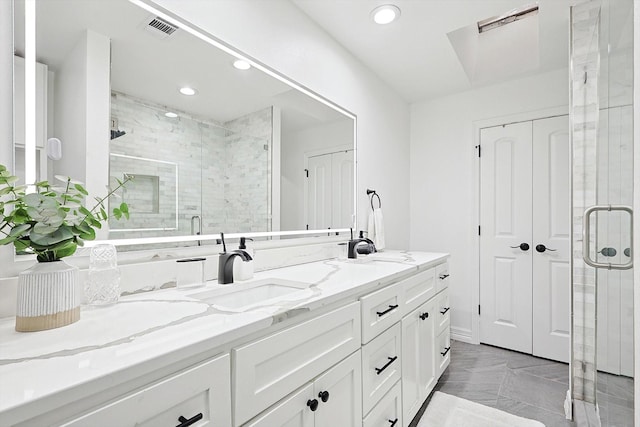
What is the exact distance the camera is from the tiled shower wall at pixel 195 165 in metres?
1.18

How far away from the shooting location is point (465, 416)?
1896 mm

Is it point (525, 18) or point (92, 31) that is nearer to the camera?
point (92, 31)

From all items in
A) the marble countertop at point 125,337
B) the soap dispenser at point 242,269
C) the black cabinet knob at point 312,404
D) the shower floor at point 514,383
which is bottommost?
the shower floor at point 514,383

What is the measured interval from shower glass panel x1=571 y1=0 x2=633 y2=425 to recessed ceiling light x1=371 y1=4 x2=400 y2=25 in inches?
41.2

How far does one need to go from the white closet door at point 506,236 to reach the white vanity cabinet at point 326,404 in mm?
2297

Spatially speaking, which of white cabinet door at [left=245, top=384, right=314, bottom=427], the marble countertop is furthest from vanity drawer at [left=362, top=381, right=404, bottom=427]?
the marble countertop

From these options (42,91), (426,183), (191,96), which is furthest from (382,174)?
(42,91)

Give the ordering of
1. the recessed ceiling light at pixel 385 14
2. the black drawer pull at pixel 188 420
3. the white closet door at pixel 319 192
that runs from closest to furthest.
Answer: the black drawer pull at pixel 188 420, the recessed ceiling light at pixel 385 14, the white closet door at pixel 319 192

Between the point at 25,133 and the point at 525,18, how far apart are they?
3.20 meters

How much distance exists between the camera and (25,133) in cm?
93

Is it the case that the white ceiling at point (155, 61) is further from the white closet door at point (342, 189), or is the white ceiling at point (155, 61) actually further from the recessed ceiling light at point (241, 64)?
the white closet door at point (342, 189)

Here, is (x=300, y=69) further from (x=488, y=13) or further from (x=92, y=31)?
(x=488, y=13)

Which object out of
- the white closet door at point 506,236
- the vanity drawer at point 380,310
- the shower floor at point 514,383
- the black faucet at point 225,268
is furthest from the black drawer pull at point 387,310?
the white closet door at point 506,236

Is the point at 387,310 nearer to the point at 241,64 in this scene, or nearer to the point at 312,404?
the point at 312,404
